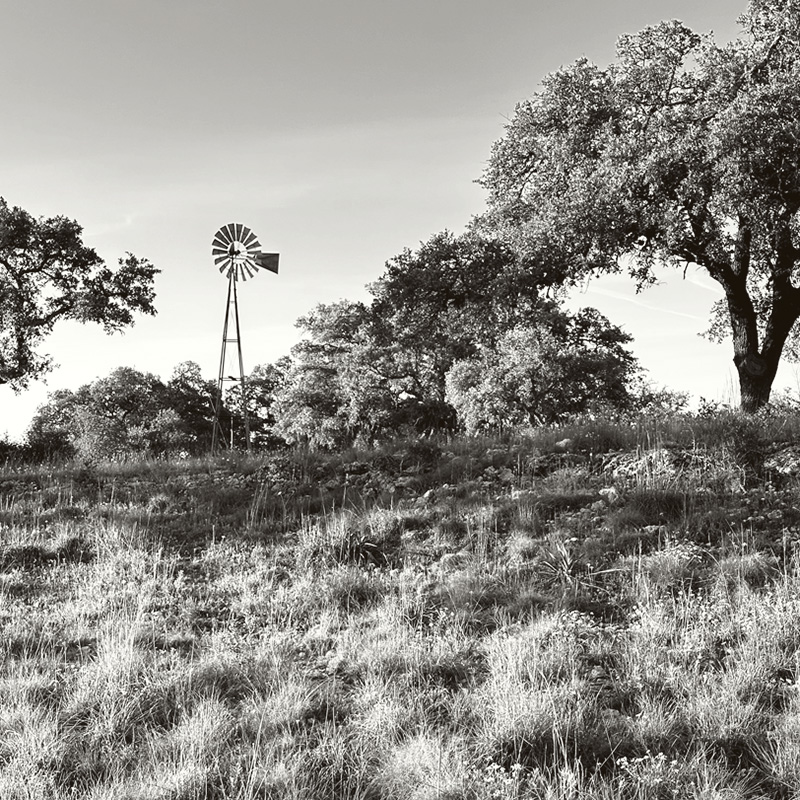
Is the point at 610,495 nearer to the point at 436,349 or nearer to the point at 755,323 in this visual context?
the point at 755,323

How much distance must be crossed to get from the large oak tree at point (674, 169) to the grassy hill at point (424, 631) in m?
5.30

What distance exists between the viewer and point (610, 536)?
306 inches

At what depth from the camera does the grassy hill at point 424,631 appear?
13.2 feet

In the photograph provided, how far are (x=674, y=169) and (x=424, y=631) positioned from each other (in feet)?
36.8

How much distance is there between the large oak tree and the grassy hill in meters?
5.30

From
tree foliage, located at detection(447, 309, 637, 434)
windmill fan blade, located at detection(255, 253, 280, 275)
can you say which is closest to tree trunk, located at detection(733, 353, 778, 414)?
tree foliage, located at detection(447, 309, 637, 434)

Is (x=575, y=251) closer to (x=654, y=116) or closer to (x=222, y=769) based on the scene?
(x=654, y=116)

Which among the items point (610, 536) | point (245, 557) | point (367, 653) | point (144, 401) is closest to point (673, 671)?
point (367, 653)

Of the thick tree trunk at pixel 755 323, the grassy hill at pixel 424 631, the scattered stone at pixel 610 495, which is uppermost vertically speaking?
the thick tree trunk at pixel 755 323

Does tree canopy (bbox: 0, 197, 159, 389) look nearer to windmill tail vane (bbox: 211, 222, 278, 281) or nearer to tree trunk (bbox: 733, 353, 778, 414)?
windmill tail vane (bbox: 211, 222, 278, 281)

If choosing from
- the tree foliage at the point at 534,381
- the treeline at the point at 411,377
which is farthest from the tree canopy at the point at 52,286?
the tree foliage at the point at 534,381

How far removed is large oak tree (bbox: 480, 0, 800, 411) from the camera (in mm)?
12805

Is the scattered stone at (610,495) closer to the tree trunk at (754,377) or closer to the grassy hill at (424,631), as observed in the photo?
the grassy hill at (424,631)

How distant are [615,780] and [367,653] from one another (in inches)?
82.0
